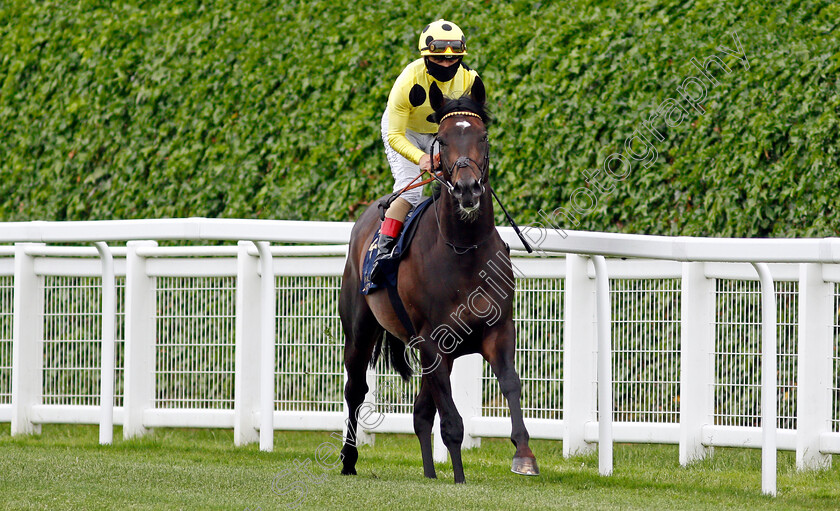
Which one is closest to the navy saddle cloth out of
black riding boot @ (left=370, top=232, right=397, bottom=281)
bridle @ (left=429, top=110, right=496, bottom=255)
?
black riding boot @ (left=370, top=232, right=397, bottom=281)

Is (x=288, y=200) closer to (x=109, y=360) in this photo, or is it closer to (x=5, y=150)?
(x=109, y=360)

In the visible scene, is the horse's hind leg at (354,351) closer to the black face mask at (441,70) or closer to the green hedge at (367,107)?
the black face mask at (441,70)

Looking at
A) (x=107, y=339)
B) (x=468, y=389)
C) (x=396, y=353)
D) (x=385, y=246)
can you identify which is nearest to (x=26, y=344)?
(x=107, y=339)

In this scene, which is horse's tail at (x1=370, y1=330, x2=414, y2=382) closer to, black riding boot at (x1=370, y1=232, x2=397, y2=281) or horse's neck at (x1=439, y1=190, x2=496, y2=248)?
black riding boot at (x1=370, y1=232, x2=397, y2=281)

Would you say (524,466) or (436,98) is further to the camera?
(436,98)

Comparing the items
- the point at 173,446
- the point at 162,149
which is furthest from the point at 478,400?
the point at 162,149

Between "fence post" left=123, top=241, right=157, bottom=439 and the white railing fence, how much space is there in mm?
13

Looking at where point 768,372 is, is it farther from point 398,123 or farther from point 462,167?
point 398,123

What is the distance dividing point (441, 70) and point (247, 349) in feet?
7.71

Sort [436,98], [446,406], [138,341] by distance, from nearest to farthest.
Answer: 1. [446,406]
2. [436,98]
3. [138,341]

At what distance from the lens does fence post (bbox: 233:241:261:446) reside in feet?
22.9

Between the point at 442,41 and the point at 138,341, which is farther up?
the point at 442,41

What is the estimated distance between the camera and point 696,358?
6.32 m

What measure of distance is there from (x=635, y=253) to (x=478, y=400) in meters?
2.09
